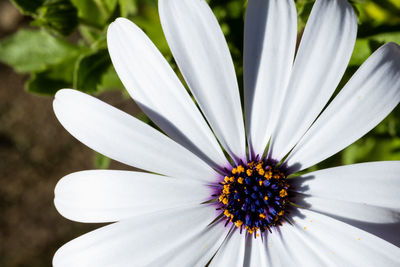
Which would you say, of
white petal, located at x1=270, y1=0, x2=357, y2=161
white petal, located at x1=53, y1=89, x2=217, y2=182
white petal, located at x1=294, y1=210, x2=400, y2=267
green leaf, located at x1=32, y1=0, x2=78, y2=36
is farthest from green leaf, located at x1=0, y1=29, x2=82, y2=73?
white petal, located at x1=294, y1=210, x2=400, y2=267

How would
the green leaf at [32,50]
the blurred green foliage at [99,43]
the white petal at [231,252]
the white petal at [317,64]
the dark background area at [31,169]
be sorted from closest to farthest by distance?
1. the white petal at [317,64]
2. the white petal at [231,252]
3. the blurred green foliage at [99,43]
4. the green leaf at [32,50]
5. the dark background area at [31,169]

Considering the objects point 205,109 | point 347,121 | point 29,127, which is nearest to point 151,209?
point 205,109

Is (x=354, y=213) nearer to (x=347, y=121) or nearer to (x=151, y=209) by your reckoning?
(x=347, y=121)

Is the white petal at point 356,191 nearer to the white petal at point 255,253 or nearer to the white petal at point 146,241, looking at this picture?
the white petal at point 255,253

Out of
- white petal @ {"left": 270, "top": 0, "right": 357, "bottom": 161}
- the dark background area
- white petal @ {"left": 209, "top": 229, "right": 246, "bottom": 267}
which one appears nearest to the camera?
white petal @ {"left": 270, "top": 0, "right": 357, "bottom": 161}

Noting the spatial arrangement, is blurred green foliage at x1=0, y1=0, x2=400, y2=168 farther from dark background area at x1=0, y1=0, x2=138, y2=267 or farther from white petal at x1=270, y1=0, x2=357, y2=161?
dark background area at x1=0, y1=0, x2=138, y2=267

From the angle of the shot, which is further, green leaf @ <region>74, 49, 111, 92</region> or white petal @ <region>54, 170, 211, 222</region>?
green leaf @ <region>74, 49, 111, 92</region>

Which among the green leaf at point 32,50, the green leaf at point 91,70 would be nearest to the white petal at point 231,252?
the green leaf at point 91,70
